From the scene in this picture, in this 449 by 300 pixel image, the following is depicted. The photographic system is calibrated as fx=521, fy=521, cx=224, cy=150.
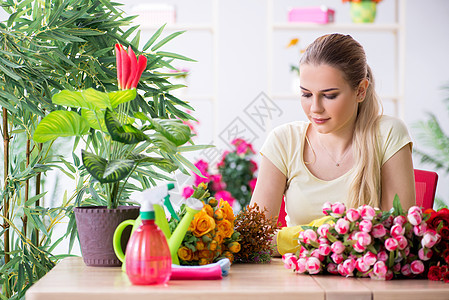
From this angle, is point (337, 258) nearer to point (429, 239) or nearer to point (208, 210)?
point (429, 239)

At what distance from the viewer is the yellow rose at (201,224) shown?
122cm

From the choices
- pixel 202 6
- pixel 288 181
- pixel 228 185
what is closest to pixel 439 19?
pixel 202 6

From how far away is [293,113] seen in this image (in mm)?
4504

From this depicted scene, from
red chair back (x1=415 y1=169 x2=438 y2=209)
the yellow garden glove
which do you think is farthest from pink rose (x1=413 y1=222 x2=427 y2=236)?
red chair back (x1=415 y1=169 x2=438 y2=209)

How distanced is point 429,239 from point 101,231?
0.75 m

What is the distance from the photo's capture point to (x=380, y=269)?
1.11 m

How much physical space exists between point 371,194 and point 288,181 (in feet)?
1.04

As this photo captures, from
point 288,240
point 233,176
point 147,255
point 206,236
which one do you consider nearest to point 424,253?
point 288,240

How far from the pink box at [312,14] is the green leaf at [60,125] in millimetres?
3231

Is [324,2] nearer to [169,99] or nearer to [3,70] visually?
[169,99]

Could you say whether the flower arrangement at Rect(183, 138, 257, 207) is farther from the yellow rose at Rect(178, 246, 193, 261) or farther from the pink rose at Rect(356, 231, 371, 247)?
the pink rose at Rect(356, 231, 371, 247)

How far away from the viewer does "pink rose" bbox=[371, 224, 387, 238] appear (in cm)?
112

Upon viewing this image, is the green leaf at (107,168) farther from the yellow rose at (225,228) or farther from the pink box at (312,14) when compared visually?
the pink box at (312,14)

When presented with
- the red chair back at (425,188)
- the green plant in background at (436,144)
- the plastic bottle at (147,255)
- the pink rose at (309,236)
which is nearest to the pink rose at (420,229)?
the pink rose at (309,236)
